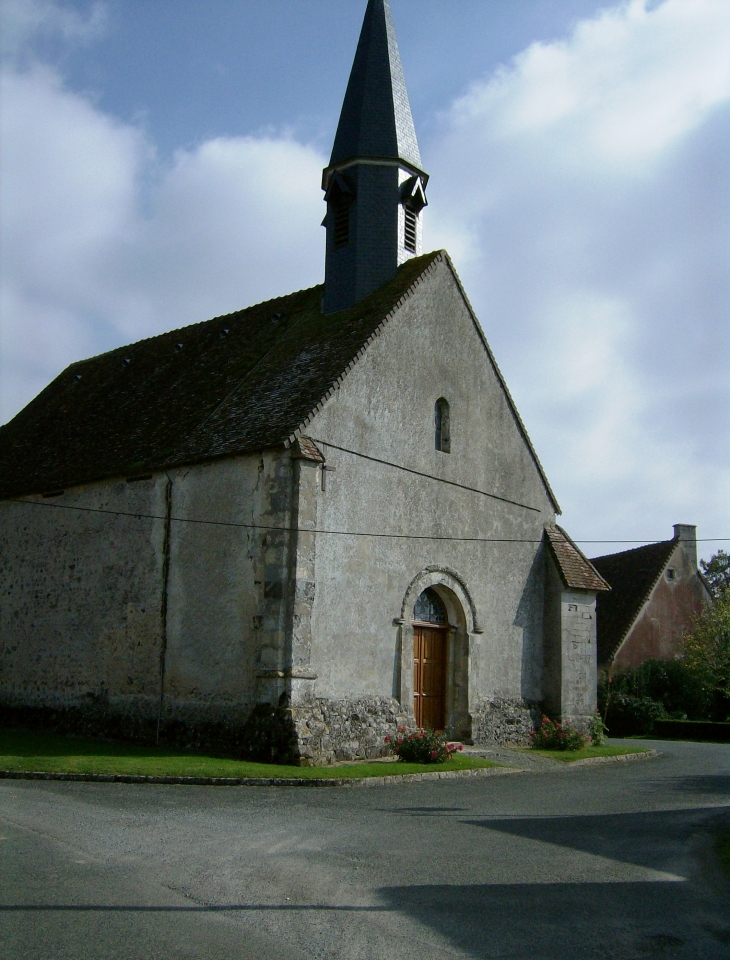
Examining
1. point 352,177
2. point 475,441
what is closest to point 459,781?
point 475,441

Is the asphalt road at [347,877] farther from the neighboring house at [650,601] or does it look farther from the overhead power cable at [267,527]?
the neighboring house at [650,601]

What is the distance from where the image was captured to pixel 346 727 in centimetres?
1614

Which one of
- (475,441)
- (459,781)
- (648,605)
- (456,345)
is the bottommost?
(459,781)

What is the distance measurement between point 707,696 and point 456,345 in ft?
60.2

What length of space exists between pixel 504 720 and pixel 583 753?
1772mm

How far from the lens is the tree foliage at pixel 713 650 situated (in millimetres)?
31672

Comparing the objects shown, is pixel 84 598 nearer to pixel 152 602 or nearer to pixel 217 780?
pixel 152 602

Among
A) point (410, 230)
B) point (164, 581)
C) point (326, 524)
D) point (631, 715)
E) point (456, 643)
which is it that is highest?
point (410, 230)

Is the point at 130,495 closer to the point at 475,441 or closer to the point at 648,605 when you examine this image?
the point at 475,441

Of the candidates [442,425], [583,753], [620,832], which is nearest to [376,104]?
[442,425]

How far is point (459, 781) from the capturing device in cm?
1494

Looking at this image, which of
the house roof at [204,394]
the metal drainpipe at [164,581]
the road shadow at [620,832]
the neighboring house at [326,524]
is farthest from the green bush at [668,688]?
the road shadow at [620,832]

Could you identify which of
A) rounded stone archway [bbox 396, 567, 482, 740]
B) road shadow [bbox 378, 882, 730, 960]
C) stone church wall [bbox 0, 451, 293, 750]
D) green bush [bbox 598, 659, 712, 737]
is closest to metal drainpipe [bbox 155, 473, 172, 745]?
stone church wall [bbox 0, 451, 293, 750]

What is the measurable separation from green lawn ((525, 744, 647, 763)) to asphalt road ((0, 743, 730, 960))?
6.39m
